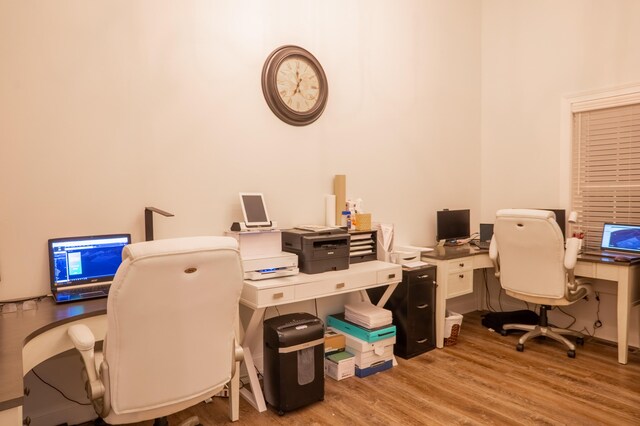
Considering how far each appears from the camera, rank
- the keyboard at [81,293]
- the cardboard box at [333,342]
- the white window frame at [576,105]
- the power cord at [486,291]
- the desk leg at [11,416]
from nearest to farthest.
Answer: the desk leg at [11,416] → the keyboard at [81,293] → the cardboard box at [333,342] → the white window frame at [576,105] → the power cord at [486,291]

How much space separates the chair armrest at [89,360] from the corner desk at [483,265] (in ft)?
8.84

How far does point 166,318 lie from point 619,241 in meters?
3.66

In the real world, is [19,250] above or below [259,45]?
below

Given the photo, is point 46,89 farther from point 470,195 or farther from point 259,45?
point 470,195

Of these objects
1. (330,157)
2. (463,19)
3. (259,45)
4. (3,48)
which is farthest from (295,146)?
(463,19)

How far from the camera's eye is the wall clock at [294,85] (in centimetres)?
311

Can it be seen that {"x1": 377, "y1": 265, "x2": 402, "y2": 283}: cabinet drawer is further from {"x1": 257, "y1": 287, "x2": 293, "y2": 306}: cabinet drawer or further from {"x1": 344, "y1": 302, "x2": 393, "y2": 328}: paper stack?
{"x1": 257, "y1": 287, "x2": 293, "y2": 306}: cabinet drawer

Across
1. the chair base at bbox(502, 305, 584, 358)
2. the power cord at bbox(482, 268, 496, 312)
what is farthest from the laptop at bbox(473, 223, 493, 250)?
the chair base at bbox(502, 305, 584, 358)

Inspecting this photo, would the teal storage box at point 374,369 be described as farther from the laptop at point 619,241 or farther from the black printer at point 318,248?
the laptop at point 619,241

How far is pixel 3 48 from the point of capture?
85.3 inches

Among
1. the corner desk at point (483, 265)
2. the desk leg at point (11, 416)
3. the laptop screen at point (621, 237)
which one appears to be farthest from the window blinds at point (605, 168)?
the desk leg at point (11, 416)

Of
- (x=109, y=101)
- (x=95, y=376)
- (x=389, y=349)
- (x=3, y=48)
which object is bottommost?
(x=389, y=349)

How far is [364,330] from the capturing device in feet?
10.2

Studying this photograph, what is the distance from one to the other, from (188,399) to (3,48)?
1956 millimetres
